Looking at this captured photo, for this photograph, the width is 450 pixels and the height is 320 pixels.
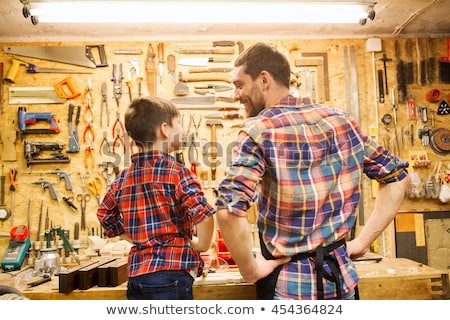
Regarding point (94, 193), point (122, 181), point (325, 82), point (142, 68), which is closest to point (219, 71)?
point (142, 68)

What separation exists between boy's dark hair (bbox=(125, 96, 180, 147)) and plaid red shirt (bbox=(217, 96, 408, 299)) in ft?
1.60

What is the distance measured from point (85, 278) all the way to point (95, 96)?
1413 mm

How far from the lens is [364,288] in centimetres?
175

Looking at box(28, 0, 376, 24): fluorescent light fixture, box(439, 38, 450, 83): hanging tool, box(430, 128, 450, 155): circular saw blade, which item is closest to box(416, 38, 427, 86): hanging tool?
box(439, 38, 450, 83): hanging tool

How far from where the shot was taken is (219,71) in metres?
2.75

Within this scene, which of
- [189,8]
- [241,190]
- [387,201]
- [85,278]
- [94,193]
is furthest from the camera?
[94,193]

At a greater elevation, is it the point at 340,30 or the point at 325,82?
the point at 340,30

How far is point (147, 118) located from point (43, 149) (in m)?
1.59

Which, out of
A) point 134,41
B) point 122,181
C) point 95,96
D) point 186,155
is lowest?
point 122,181

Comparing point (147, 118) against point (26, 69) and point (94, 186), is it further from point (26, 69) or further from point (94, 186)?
point (26, 69)

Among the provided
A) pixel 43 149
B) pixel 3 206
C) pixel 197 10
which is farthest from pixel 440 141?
pixel 3 206

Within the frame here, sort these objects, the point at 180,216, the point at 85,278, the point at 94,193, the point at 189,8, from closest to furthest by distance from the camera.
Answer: the point at 180,216, the point at 85,278, the point at 189,8, the point at 94,193

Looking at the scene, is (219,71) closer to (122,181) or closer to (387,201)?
(122,181)

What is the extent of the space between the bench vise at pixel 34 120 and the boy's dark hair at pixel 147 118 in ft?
4.80
